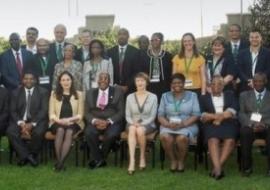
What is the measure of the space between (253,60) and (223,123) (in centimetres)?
106

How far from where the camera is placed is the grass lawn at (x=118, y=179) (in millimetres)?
7188

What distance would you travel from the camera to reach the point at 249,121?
795 centimetres

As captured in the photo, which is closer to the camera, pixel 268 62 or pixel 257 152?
pixel 268 62

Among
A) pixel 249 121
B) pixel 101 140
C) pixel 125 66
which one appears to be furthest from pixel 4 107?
pixel 249 121

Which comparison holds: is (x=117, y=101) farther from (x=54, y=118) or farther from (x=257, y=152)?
(x=257, y=152)

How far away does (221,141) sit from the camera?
26.1 ft

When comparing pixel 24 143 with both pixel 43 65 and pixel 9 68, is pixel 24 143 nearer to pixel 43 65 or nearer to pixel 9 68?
pixel 43 65

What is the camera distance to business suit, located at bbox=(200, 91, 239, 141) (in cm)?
791

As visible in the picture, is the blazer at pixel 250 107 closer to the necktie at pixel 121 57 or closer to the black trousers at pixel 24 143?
the necktie at pixel 121 57

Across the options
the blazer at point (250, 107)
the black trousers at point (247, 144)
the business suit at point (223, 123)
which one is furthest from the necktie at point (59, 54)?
the black trousers at point (247, 144)

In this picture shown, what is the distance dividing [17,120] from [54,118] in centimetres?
56

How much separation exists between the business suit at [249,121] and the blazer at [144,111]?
4.01 ft

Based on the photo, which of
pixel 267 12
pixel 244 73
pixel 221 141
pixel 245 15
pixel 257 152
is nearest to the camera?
pixel 221 141

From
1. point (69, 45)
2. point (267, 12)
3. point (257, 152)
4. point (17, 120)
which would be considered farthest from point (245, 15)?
point (17, 120)
